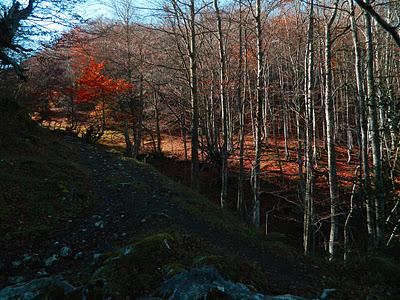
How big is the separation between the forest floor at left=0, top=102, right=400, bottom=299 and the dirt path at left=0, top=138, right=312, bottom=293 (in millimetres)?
17

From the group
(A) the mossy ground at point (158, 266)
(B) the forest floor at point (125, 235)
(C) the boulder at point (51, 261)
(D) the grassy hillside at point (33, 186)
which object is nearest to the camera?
(A) the mossy ground at point (158, 266)

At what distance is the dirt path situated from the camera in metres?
4.62

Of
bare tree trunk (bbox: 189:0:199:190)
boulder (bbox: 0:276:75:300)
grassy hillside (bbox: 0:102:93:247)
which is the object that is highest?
bare tree trunk (bbox: 189:0:199:190)

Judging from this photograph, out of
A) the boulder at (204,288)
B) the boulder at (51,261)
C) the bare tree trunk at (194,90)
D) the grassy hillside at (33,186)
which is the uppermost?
the bare tree trunk at (194,90)

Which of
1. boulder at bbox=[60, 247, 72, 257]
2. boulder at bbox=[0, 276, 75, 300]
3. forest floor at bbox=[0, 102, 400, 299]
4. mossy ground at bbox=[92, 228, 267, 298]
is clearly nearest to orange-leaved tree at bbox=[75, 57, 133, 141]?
forest floor at bbox=[0, 102, 400, 299]

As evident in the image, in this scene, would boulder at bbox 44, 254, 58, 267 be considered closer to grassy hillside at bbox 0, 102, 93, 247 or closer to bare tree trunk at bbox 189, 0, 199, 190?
grassy hillside at bbox 0, 102, 93, 247

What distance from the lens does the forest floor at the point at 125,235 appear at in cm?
409

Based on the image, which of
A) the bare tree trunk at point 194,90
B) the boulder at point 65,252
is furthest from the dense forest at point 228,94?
the boulder at point 65,252

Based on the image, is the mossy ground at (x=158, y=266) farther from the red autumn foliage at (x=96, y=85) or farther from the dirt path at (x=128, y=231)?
the red autumn foliage at (x=96, y=85)

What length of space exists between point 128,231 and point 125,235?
212mm

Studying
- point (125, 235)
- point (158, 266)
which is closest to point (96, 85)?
point (125, 235)

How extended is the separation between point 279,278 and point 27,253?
12.2 feet

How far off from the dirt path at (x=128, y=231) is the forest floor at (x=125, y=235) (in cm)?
2

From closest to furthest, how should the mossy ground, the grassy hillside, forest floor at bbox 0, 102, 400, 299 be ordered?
1. the mossy ground
2. forest floor at bbox 0, 102, 400, 299
3. the grassy hillside
